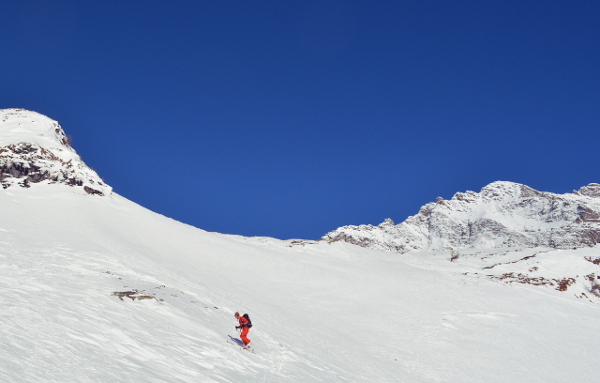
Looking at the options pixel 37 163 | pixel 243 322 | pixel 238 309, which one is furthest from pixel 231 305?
pixel 37 163

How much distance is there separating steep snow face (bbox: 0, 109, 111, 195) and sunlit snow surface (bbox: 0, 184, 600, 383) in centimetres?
183

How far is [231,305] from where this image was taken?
22.4m

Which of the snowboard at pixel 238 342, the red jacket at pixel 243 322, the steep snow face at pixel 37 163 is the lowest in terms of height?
the snowboard at pixel 238 342

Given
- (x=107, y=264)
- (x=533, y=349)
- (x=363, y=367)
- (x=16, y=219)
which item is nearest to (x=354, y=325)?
(x=363, y=367)

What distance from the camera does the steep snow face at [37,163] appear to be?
4055 centimetres

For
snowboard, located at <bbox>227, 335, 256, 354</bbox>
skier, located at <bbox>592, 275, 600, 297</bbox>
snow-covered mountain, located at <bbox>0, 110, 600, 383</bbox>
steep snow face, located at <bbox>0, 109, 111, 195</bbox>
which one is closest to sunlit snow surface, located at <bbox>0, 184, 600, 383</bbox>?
snow-covered mountain, located at <bbox>0, 110, 600, 383</bbox>

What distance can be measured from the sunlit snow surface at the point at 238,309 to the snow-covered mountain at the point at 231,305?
0.31 ft

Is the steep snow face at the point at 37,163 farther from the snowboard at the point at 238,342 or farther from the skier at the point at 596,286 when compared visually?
the skier at the point at 596,286

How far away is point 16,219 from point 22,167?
47.7 ft

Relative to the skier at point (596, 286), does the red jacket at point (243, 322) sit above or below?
below

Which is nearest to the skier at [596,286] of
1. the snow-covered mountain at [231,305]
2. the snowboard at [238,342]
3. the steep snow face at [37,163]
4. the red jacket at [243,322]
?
the snow-covered mountain at [231,305]

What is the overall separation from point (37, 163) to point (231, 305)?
3097 centimetres

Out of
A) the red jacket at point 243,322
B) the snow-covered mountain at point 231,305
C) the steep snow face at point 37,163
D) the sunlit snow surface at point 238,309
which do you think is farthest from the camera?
the steep snow face at point 37,163

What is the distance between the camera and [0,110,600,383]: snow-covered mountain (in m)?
11.4
